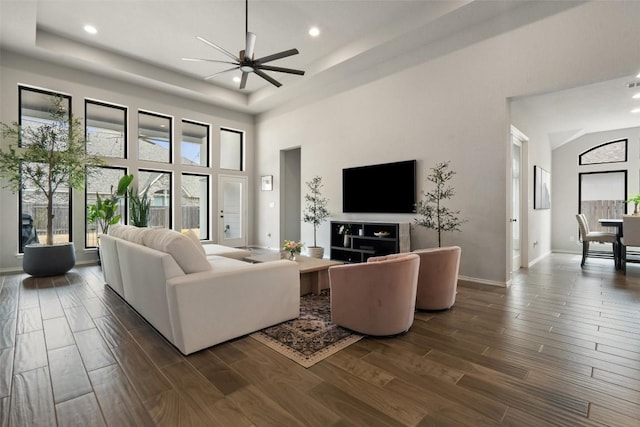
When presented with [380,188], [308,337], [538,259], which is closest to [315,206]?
[380,188]

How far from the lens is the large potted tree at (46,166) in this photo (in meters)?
4.62

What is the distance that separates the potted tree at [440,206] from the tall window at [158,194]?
5.56m

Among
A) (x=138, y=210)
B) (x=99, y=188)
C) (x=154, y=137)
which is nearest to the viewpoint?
(x=99, y=188)

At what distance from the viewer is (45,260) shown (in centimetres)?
465

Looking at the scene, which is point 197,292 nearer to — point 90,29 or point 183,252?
point 183,252

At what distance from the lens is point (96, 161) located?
5465mm

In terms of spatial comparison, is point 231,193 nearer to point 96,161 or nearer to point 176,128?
point 176,128

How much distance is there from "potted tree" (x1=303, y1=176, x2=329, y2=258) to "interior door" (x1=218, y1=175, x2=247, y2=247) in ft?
7.25

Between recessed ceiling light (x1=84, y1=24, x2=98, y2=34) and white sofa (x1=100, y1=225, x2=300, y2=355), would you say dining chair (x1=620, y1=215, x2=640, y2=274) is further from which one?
recessed ceiling light (x1=84, y1=24, x2=98, y2=34)

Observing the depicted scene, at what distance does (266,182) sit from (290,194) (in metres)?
0.72

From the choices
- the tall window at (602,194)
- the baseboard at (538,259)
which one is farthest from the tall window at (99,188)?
the tall window at (602,194)

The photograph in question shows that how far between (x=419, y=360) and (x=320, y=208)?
4.60 m

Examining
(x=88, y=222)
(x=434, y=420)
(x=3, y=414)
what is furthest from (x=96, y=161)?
(x=434, y=420)

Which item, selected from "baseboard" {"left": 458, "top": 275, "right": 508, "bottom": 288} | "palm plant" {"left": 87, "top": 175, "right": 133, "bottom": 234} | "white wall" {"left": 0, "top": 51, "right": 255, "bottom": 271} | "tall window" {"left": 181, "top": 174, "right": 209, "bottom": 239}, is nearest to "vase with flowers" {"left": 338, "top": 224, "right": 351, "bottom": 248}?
"baseboard" {"left": 458, "top": 275, "right": 508, "bottom": 288}
